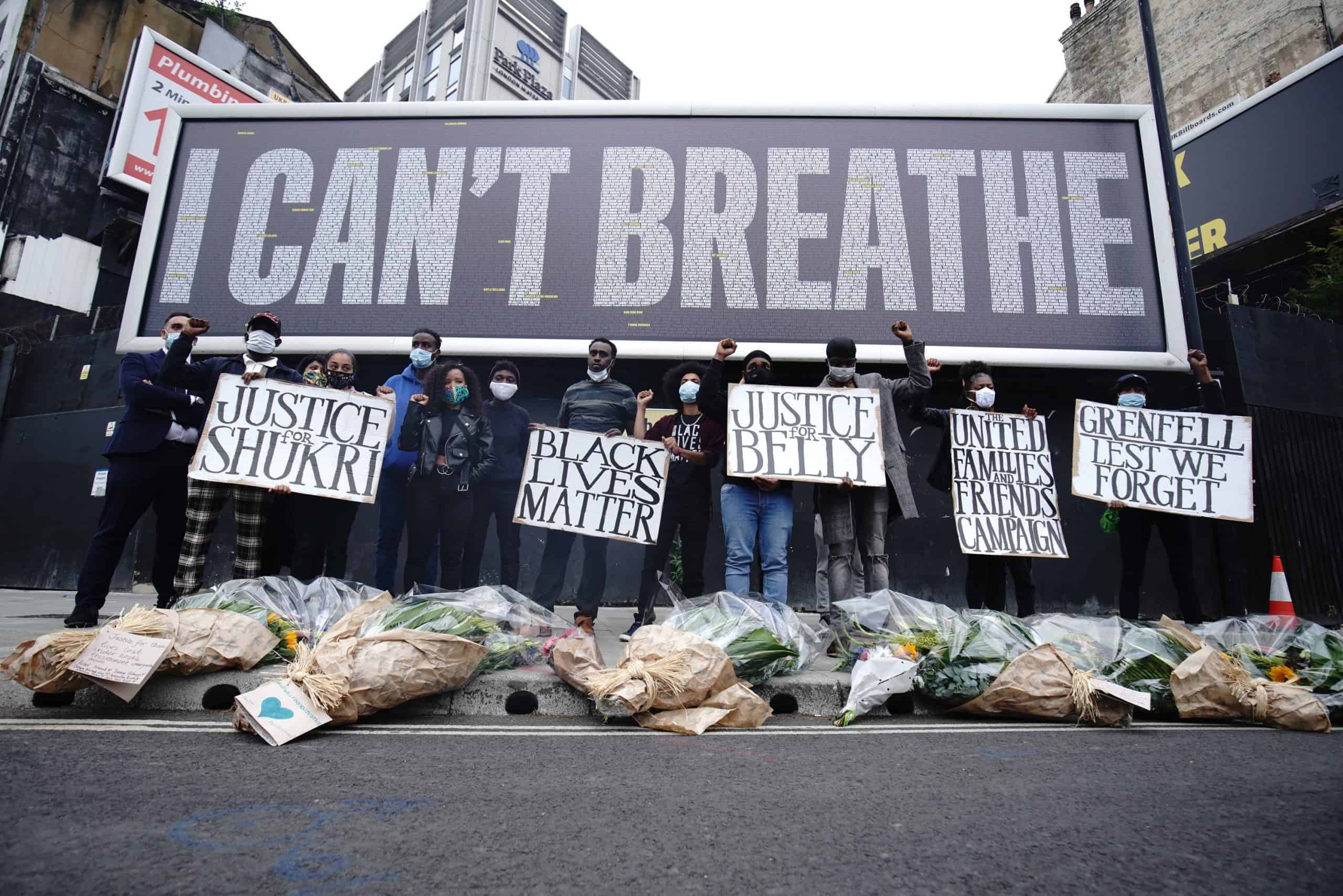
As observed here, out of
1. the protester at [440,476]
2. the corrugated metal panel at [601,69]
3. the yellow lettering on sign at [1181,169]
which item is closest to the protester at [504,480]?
the protester at [440,476]

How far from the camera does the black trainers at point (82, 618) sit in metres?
3.99

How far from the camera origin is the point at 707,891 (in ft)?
4.55

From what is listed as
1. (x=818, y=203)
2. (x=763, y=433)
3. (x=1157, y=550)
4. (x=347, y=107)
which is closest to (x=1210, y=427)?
(x=1157, y=550)

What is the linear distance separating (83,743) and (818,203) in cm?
713

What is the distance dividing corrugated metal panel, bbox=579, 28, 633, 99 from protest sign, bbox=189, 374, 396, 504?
1581 inches

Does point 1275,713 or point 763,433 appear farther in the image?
point 763,433

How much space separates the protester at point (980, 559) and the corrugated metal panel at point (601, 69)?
4020 cm

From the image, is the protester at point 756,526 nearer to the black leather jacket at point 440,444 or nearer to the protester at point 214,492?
the black leather jacket at point 440,444

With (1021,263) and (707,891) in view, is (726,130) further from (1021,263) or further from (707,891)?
(707,891)

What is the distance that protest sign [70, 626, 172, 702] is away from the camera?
2.76 meters

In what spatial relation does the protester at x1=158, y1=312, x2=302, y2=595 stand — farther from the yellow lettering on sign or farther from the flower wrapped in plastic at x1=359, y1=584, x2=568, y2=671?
the yellow lettering on sign

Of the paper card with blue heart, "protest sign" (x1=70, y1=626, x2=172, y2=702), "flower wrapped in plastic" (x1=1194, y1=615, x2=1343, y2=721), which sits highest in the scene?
"flower wrapped in plastic" (x1=1194, y1=615, x2=1343, y2=721)

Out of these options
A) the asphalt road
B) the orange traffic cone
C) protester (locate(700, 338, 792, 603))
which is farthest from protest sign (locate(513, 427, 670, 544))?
the orange traffic cone

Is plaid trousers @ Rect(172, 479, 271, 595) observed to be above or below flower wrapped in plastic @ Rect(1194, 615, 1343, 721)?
above
